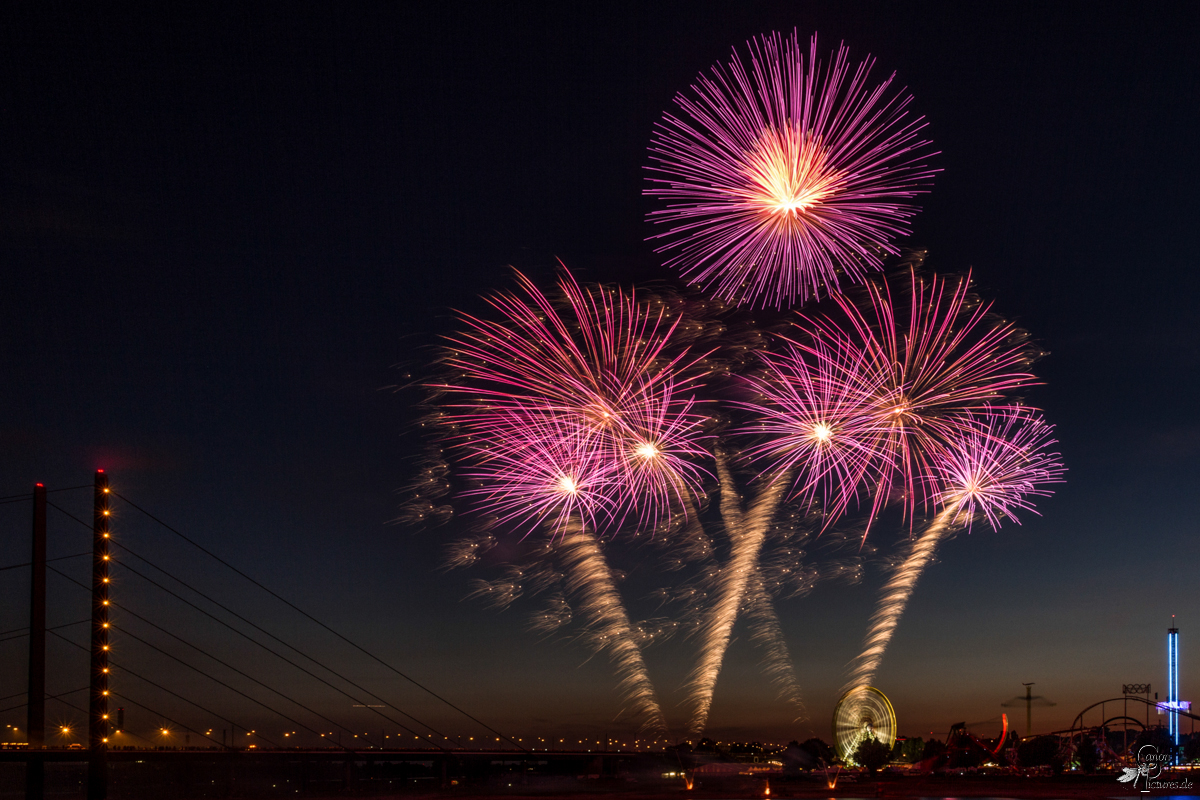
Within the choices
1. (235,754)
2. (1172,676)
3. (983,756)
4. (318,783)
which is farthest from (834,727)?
(318,783)

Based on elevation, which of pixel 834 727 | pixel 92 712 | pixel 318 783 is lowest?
pixel 318 783

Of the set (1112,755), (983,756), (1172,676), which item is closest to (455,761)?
(983,756)

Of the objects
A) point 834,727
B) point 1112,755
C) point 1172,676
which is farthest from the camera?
point 1172,676

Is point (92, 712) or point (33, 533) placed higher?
point (33, 533)

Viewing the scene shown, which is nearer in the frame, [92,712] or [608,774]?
[92,712]

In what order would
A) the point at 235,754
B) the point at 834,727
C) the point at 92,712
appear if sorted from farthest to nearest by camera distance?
1. the point at 834,727
2. the point at 235,754
3. the point at 92,712

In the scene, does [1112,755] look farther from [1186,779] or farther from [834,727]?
[1186,779]

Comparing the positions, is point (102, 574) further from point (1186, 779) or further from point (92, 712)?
point (1186, 779)
